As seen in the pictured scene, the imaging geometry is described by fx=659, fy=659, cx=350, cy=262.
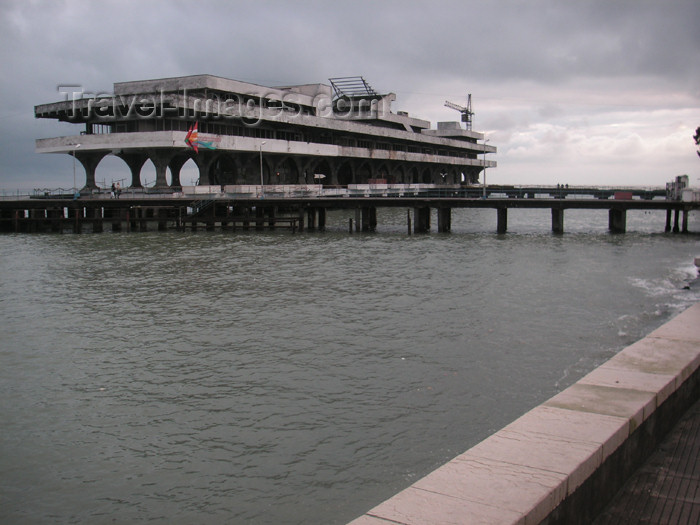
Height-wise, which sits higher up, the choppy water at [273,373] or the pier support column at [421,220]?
the pier support column at [421,220]

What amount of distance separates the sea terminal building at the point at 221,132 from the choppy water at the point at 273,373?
3788 cm

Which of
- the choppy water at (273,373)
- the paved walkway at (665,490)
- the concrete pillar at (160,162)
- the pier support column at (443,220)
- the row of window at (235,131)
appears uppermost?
the row of window at (235,131)

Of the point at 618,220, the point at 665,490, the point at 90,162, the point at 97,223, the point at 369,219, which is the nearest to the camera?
the point at 665,490

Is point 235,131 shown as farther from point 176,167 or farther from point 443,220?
point 443,220

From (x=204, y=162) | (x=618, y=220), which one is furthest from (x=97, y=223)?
(x=618, y=220)

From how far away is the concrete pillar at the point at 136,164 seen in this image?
254 ft

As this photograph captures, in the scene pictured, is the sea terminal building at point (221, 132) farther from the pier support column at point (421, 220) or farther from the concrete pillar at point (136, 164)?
the pier support column at point (421, 220)

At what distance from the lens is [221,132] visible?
7738 cm

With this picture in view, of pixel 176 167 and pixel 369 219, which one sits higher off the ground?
pixel 176 167

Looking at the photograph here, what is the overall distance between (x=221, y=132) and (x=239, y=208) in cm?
1647

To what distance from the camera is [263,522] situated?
26.8ft

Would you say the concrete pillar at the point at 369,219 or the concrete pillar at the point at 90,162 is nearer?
the concrete pillar at the point at 369,219

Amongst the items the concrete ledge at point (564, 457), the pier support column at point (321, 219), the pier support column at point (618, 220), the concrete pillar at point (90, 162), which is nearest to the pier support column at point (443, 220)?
the pier support column at point (321, 219)

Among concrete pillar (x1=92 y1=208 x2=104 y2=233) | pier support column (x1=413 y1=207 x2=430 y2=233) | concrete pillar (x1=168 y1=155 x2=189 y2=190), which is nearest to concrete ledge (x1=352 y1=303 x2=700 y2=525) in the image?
pier support column (x1=413 y1=207 x2=430 y2=233)
